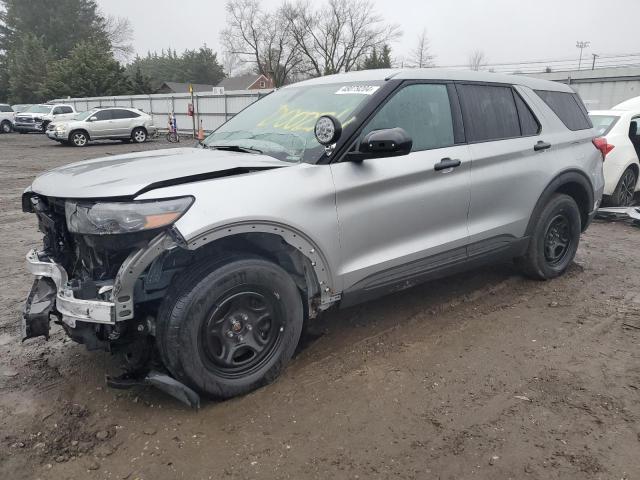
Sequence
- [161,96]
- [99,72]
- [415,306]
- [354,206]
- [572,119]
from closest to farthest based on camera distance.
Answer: [354,206]
[415,306]
[572,119]
[161,96]
[99,72]

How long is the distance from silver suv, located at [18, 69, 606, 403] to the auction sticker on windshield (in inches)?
0.5

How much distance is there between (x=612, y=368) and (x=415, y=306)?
152cm

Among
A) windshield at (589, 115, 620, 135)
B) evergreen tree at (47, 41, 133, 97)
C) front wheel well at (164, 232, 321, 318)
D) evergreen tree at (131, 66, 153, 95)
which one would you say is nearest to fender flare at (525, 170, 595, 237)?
front wheel well at (164, 232, 321, 318)

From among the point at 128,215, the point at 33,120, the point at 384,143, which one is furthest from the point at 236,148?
the point at 33,120

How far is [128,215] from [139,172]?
1.59ft

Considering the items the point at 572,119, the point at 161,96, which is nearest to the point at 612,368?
the point at 572,119

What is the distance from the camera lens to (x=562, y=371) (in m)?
3.34

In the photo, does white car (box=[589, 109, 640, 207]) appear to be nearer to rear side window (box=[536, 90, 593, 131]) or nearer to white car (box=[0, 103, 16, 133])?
rear side window (box=[536, 90, 593, 131])

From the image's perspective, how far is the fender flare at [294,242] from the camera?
2691mm

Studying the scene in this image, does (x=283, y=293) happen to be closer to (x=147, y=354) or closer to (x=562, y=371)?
(x=147, y=354)

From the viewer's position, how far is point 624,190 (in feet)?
27.2

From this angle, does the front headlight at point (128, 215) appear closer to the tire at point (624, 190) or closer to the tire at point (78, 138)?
the tire at point (624, 190)

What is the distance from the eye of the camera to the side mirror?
3.07m

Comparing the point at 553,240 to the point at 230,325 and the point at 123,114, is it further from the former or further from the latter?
the point at 123,114
